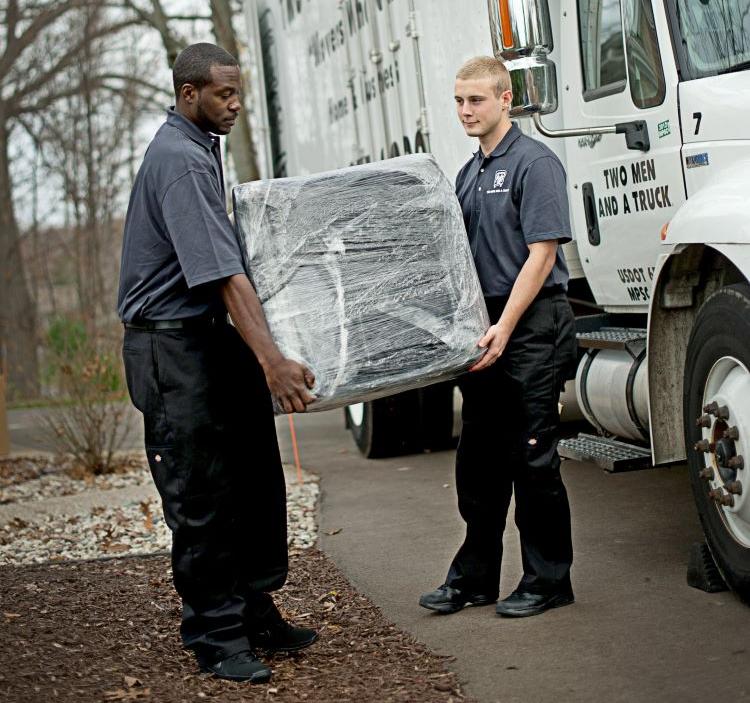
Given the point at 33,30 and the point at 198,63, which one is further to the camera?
the point at 33,30

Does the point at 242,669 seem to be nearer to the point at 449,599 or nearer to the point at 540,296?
the point at 449,599

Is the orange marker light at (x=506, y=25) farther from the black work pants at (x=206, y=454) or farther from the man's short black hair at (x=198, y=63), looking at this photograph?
the black work pants at (x=206, y=454)

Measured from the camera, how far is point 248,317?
13.1ft

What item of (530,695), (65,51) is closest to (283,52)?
(530,695)

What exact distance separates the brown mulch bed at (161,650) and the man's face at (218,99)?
71.1 inches

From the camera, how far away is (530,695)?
3.86 metres

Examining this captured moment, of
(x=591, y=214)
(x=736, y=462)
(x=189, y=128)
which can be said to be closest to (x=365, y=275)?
(x=189, y=128)

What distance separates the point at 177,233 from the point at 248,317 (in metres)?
0.34

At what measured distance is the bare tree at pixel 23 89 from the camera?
19.0m

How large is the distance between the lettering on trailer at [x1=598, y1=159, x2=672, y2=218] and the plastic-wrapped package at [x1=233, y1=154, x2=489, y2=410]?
1.33 metres

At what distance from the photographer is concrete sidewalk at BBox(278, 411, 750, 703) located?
12.9ft

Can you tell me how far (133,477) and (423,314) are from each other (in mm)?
5526

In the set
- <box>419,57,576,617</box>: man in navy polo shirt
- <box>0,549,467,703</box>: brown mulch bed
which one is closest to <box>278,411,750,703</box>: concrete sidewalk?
<box>0,549,467,703</box>: brown mulch bed

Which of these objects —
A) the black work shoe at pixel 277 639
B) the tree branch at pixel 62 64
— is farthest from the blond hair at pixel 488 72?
the tree branch at pixel 62 64
